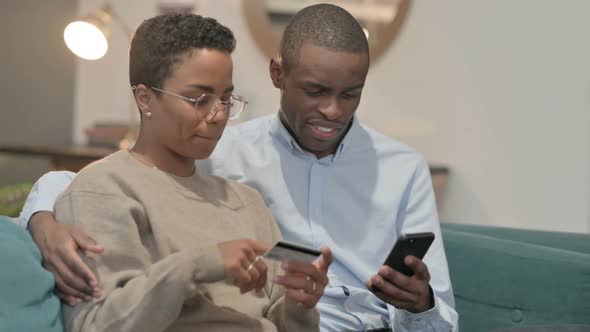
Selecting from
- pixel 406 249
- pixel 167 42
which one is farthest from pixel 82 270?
pixel 406 249

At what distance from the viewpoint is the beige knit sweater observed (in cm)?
121

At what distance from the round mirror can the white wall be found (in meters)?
0.06

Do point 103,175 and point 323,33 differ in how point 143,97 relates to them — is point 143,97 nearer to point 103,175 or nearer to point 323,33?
point 103,175

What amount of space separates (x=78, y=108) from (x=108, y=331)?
3.78 m

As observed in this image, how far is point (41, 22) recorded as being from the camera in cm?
463

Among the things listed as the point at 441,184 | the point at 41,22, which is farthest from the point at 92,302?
the point at 41,22

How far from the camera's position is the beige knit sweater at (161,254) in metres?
1.21

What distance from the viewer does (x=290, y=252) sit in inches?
48.5

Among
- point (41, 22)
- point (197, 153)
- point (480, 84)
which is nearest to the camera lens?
point (197, 153)

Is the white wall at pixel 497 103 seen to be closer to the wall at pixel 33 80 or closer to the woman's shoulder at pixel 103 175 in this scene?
the wall at pixel 33 80

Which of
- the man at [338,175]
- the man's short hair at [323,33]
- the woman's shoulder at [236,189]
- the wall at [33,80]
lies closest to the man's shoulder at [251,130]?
the man at [338,175]

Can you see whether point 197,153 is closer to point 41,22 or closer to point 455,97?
point 455,97

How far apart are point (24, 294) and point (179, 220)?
0.26 m

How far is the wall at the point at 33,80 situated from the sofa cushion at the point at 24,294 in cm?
327
